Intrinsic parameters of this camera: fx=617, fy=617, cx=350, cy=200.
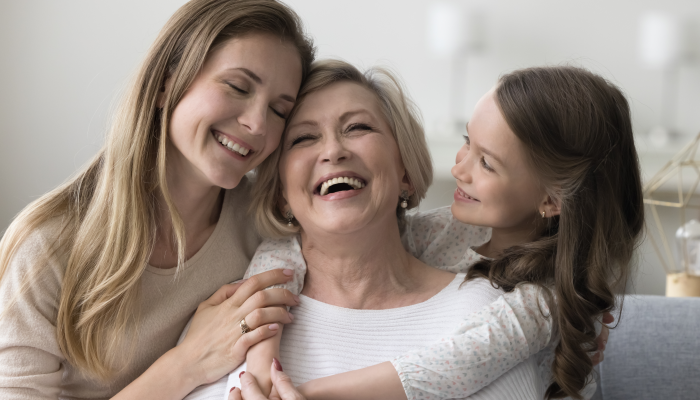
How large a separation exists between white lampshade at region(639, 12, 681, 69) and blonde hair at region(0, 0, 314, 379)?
10.0ft

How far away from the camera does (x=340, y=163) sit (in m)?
1.59

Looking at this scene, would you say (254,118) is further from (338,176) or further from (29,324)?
(29,324)

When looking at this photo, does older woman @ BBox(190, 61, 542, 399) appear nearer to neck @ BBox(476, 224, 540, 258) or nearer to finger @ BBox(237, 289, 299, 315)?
finger @ BBox(237, 289, 299, 315)

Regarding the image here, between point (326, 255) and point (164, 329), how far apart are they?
0.47 metres

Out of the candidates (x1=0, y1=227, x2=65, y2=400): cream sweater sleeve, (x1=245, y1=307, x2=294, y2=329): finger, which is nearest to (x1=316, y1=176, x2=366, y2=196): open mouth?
(x1=245, y1=307, x2=294, y2=329): finger

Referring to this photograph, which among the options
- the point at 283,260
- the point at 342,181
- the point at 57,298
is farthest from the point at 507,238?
the point at 57,298

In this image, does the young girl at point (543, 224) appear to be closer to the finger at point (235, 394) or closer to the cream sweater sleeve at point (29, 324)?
the finger at point (235, 394)

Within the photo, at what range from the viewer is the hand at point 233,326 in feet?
5.00

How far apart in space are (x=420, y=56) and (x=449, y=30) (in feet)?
1.22

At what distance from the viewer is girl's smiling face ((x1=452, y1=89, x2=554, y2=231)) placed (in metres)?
1.62

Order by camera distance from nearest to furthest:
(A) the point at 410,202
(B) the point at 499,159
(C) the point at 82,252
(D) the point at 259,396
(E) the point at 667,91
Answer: (D) the point at 259,396 → (C) the point at 82,252 → (B) the point at 499,159 → (A) the point at 410,202 → (E) the point at 667,91

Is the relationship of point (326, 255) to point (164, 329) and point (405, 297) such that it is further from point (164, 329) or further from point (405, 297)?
point (164, 329)

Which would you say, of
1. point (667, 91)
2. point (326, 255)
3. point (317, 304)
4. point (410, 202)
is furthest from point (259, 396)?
point (667, 91)

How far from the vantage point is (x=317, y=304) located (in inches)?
65.3
